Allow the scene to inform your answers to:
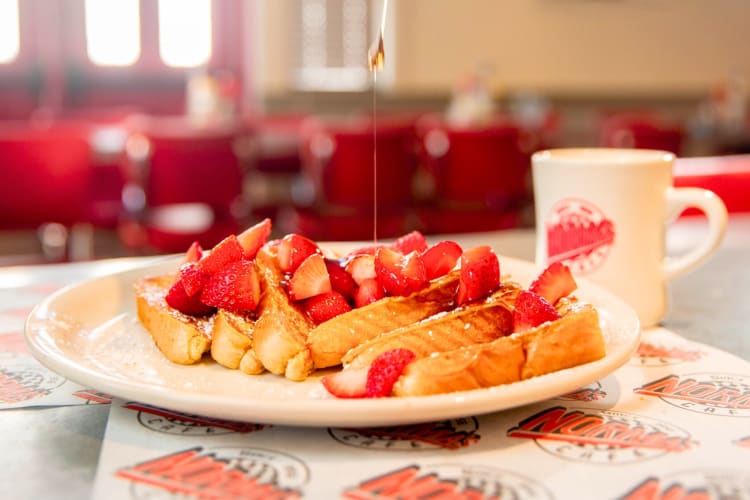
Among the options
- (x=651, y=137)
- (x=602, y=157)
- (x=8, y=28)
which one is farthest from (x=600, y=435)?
(x=8, y=28)

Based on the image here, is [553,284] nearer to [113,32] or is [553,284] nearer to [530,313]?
[530,313]

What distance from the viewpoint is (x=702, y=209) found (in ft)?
3.51

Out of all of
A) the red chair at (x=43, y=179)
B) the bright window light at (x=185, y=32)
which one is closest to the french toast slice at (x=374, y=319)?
the red chair at (x=43, y=179)

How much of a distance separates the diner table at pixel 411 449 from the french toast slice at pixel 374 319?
0.11 metres

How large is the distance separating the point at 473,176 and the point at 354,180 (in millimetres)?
571

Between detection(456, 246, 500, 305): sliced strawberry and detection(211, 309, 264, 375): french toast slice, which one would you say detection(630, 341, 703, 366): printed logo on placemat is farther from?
detection(211, 309, 264, 375): french toast slice

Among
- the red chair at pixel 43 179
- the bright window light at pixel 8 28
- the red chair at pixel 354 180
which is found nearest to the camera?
the red chair at pixel 43 179

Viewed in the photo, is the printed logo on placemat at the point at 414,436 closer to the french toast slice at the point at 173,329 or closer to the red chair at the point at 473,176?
the french toast slice at the point at 173,329

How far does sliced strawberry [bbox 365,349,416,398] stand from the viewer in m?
0.71

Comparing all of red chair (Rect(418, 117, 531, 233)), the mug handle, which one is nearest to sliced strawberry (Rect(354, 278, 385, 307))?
the mug handle

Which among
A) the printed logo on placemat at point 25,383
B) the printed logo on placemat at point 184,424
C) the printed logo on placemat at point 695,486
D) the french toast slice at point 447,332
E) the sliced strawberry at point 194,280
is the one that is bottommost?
the printed logo on placemat at point 25,383

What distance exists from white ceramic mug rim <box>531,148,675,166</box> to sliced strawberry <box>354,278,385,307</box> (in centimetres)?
33

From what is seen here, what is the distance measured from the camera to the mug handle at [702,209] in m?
1.05

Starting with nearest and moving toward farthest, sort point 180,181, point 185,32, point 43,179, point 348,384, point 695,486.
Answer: point 695,486
point 348,384
point 43,179
point 180,181
point 185,32
